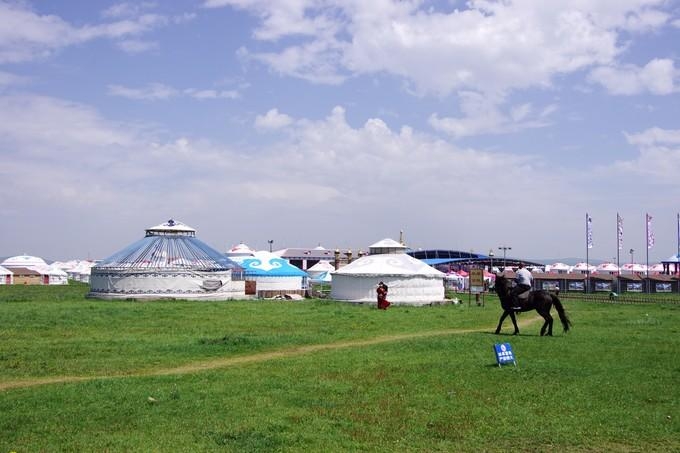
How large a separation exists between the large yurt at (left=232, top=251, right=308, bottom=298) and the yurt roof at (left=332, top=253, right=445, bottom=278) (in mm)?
8639

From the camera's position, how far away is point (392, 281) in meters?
45.8

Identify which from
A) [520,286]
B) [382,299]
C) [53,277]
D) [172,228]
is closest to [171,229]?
[172,228]

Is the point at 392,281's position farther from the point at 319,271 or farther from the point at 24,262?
the point at 24,262

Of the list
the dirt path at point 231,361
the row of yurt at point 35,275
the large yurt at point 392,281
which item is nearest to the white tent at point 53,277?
the row of yurt at point 35,275

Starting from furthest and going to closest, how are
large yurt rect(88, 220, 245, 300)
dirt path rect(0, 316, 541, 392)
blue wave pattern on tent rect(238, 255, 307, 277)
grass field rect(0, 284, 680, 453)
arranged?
blue wave pattern on tent rect(238, 255, 307, 277), large yurt rect(88, 220, 245, 300), dirt path rect(0, 316, 541, 392), grass field rect(0, 284, 680, 453)

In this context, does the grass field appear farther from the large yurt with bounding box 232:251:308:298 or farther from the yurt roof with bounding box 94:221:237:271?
the large yurt with bounding box 232:251:308:298

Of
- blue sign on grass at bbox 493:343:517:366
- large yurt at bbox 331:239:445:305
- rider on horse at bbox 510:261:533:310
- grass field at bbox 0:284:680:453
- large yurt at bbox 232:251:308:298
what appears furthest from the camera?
large yurt at bbox 232:251:308:298

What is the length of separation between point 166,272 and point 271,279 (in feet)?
33.8

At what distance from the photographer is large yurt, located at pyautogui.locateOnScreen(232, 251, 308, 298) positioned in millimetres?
54938

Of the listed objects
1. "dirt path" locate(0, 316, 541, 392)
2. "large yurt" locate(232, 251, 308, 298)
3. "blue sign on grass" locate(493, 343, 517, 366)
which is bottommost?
"dirt path" locate(0, 316, 541, 392)

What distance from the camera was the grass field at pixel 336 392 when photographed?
30.6ft

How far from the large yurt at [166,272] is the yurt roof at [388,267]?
9.46m

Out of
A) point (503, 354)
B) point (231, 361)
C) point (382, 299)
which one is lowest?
point (231, 361)

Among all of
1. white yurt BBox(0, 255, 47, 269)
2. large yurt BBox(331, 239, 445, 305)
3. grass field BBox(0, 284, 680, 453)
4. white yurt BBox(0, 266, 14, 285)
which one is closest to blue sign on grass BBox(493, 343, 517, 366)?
grass field BBox(0, 284, 680, 453)
